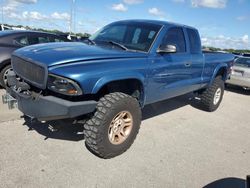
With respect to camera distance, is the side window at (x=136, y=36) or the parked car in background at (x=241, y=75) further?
the parked car in background at (x=241, y=75)

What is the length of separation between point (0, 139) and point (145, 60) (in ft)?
8.07

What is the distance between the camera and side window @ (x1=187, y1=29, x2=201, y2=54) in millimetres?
6148

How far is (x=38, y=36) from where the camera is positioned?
7.88m

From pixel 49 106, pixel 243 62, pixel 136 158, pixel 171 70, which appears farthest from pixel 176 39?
pixel 243 62

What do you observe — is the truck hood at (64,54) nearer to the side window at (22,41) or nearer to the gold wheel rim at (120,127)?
the gold wheel rim at (120,127)

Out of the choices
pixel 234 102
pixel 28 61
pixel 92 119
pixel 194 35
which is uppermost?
pixel 194 35

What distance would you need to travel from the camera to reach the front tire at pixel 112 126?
12.9 ft

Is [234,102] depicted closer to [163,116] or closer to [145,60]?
[163,116]

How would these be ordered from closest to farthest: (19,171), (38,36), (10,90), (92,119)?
1. (19,171)
2. (92,119)
3. (10,90)
4. (38,36)

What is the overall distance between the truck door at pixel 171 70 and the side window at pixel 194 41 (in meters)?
0.28

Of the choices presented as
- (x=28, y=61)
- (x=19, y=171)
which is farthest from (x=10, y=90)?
(x=19, y=171)

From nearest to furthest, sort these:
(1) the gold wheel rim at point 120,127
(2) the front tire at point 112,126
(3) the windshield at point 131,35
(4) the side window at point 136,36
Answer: (2) the front tire at point 112,126 < (1) the gold wheel rim at point 120,127 < (3) the windshield at point 131,35 < (4) the side window at point 136,36

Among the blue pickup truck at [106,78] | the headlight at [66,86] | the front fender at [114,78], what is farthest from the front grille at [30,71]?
the front fender at [114,78]

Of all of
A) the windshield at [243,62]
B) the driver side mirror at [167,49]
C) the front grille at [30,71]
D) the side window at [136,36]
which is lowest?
the windshield at [243,62]
